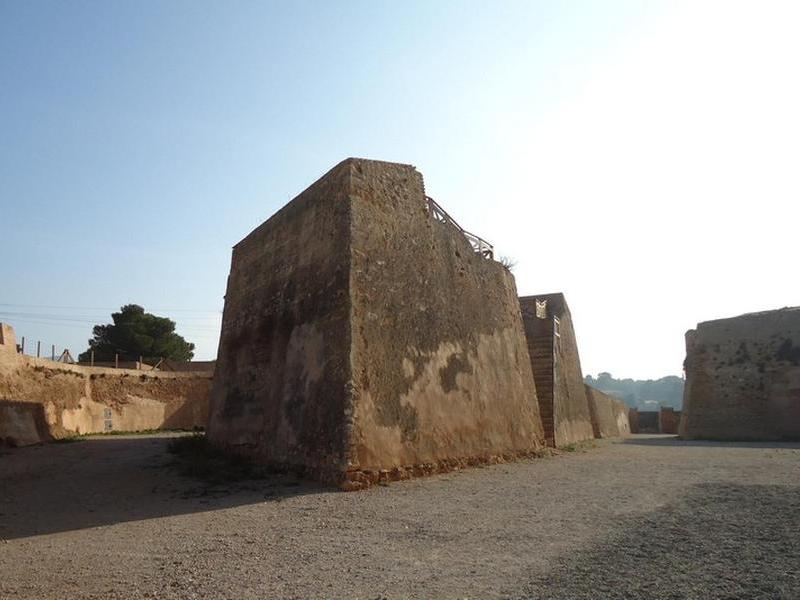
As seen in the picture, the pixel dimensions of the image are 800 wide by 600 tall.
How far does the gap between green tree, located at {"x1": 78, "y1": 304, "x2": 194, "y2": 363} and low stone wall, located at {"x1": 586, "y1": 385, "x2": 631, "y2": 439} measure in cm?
2684

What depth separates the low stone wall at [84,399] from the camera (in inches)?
569

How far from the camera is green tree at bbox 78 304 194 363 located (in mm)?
37156

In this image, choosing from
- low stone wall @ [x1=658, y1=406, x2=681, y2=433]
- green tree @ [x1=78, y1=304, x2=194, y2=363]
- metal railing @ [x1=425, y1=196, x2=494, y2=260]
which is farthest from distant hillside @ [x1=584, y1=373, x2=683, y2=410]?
metal railing @ [x1=425, y1=196, x2=494, y2=260]

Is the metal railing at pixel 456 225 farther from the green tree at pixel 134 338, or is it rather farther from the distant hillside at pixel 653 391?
the distant hillside at pixel 653 391

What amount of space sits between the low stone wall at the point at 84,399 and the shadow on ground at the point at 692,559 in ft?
47.0

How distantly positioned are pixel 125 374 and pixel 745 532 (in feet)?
66.6

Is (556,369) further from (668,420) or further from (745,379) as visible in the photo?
(668,420)

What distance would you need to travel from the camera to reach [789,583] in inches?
138

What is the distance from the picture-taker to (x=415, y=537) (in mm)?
5137

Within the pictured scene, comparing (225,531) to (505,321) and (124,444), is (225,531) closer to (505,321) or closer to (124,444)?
(505,321)

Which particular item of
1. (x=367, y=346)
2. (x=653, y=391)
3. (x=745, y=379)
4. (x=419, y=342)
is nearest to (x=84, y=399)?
(x=419, y=342)

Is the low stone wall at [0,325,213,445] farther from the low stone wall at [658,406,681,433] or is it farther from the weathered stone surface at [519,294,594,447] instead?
the low stone wall at [658,406,681,433]

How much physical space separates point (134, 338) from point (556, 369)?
30.6 metres

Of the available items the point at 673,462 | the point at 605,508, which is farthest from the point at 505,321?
the point at 605,508
